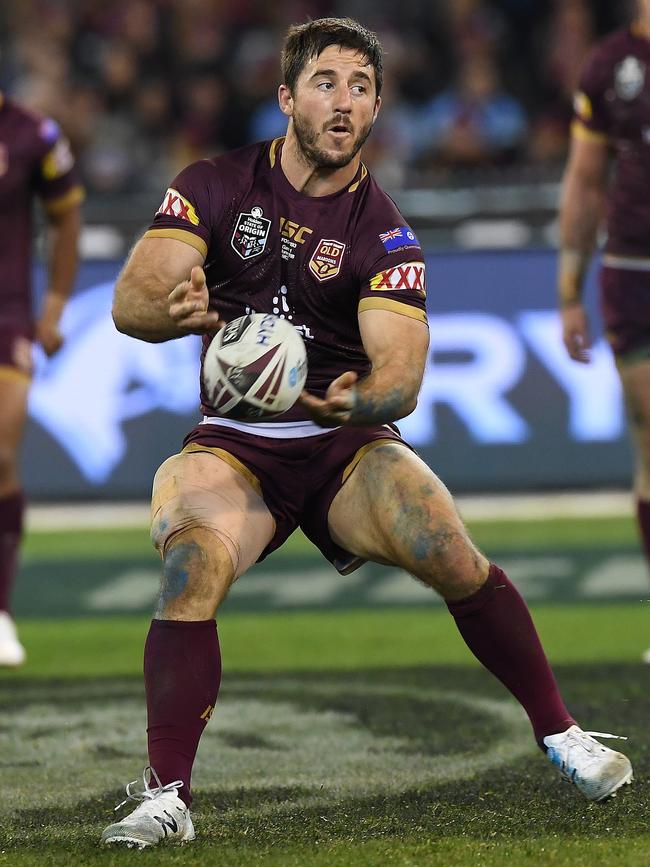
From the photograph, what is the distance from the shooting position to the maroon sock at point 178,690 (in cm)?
399

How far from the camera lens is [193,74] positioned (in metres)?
13.1

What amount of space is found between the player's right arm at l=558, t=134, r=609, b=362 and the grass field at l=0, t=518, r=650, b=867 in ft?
4.43

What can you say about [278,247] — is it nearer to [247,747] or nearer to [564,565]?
[247,747]

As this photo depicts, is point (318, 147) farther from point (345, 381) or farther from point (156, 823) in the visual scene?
point (156, 823)

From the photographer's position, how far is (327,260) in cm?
446

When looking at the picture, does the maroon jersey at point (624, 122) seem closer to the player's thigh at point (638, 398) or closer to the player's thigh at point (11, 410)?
the player's thigh at point (638, 398)

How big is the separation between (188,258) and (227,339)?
32 cm

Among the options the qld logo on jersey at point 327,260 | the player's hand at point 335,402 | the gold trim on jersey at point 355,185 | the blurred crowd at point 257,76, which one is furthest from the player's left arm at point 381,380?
the blurred crowd at point 257,76

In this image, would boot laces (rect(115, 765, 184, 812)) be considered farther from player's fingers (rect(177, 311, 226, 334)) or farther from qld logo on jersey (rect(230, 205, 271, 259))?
qld logo on jersey (rect(230, 205, 271, 259))

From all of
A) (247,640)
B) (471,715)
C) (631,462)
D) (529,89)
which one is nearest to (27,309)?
(247,640)

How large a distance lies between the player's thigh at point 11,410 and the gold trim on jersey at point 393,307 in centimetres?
291

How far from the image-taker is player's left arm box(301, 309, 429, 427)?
13.3 ft

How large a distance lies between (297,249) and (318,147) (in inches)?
11.3

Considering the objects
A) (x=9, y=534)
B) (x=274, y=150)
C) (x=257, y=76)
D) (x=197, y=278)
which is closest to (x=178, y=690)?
(x=197, y=278)
